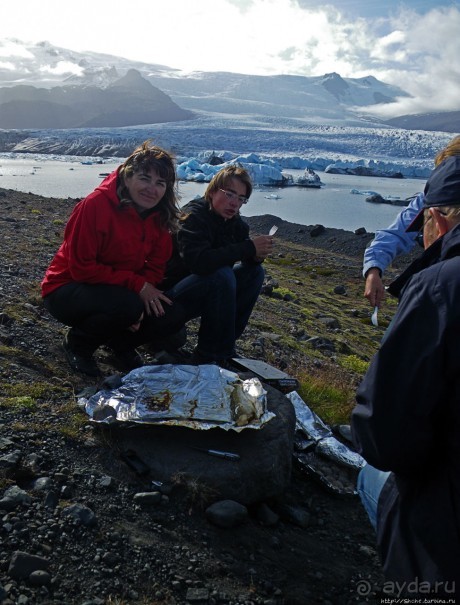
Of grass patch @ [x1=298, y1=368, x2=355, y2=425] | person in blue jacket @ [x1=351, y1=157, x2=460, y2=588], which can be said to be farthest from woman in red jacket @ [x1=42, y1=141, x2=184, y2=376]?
person in blue jacket @ [x1=351, y1=157, x2=460, y2=588]

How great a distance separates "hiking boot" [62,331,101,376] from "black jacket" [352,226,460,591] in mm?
2131

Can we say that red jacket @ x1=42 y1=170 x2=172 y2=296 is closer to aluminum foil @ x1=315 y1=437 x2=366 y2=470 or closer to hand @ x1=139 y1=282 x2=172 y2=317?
hand @ x1=139 y1=282 x2=172 y2=317

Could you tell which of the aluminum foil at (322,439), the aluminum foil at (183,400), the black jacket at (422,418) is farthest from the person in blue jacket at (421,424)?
the aluminum foil at (322,439)

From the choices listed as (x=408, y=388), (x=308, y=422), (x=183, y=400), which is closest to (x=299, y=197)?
(x=308, y=422)

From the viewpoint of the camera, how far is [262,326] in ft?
17.8

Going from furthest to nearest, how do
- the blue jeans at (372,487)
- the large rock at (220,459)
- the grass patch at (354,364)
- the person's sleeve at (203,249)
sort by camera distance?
the grass patch at (354,364), the person's sleeve at (203,249), the large rock at (220,459), the blue jeans at (372,487)

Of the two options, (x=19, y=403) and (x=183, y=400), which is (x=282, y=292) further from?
(x=19, y=403)

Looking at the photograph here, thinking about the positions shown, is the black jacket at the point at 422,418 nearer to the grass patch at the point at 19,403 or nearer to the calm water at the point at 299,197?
the grass patch at the point at 19,403

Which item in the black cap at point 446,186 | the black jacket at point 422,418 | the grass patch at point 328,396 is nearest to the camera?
the black jacket at point 422,418

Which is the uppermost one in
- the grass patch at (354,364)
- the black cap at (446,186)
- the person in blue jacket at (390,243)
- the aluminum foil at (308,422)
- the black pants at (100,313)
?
the black cap at (446,186)

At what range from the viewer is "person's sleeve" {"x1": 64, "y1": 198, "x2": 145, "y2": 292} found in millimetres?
3041

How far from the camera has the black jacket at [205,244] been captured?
3.34 m

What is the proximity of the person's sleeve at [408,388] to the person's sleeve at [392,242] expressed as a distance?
1437mm

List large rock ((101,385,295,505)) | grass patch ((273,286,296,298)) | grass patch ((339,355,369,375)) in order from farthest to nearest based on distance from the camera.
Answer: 1. grass patch ((273,286,296,298))
2. grass patch ((339,355,369,375))
3. large rock ((101,385,295,505))
